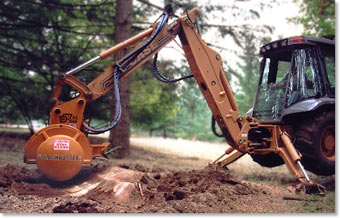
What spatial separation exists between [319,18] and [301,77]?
6.95ft

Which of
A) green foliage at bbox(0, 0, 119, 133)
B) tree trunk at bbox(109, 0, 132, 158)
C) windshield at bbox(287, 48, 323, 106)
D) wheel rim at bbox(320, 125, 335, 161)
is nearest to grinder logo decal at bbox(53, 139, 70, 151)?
windshield at bbox(287, 48, 323, 106)

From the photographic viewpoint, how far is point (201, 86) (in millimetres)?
4449

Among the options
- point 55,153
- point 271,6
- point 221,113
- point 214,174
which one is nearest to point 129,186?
point 55,153

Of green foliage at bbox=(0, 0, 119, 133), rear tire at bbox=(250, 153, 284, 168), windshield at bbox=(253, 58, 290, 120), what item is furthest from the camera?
green foliage at bbox=(0, 0, 119, 133)

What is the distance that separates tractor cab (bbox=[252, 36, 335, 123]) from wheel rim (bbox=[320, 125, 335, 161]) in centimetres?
35

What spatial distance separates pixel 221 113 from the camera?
4336mm

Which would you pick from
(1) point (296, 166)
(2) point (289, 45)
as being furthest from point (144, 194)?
(2) point (289, 45)

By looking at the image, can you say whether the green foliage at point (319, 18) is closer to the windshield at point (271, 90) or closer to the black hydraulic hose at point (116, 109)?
the windshield at point (271, 90)

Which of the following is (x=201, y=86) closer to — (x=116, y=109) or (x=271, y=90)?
(x=271, y=90)

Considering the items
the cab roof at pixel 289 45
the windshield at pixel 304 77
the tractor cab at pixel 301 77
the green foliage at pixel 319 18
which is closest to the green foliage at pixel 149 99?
the green foliage at pixel 319 18

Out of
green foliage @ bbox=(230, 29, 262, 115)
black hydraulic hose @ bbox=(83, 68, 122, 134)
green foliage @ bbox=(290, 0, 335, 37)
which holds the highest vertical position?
green foliage @ bbox=(290, 0, 335, 37)

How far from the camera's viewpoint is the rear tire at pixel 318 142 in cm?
407

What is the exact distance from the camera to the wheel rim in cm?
417

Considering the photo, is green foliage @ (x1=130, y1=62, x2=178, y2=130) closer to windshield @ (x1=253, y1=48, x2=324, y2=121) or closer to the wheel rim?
windshield @ (x1=253, y1=48, x2=324, y2=121)
